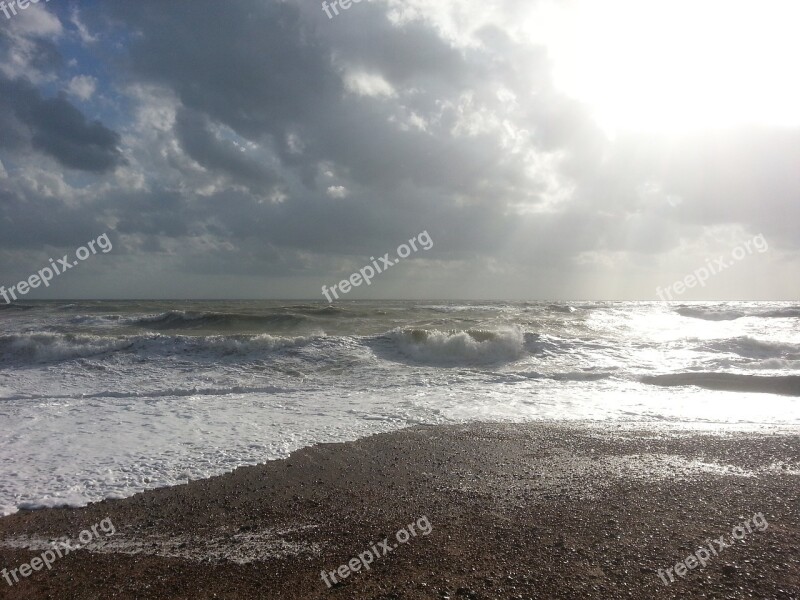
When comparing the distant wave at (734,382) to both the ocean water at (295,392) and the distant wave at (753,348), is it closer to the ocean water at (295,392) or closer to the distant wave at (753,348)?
the ocean water at (295,392)

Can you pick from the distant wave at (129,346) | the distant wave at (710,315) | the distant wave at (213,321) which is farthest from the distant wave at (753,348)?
the distant wave at (710,315)

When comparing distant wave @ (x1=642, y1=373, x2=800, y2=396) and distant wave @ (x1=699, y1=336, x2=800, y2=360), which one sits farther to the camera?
distant wave @ (x1=699, y1=336, x2=800, y2=360)

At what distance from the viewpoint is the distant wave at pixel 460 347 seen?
662 inches

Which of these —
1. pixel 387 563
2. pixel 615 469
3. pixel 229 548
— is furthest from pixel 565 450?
pixel 229 548

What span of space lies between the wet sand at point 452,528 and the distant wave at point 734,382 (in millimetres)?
5985

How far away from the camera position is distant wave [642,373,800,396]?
11617mm

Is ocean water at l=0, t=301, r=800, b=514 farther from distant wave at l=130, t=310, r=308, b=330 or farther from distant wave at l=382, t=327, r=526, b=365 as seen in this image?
distant wave at l=130, t=310, r=308, b=330

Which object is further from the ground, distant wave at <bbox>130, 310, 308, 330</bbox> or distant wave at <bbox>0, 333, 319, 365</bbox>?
distant wave at <bbox>130, 310, 308, 330</bbox>

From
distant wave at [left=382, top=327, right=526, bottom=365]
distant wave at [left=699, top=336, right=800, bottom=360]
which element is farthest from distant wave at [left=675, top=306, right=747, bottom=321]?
distant wave at [left=382, top=327, right=526, bottom=365]

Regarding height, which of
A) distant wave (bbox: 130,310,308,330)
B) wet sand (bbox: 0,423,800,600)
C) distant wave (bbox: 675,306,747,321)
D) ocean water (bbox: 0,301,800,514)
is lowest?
wet sand (bbox: 0,423,800,600)

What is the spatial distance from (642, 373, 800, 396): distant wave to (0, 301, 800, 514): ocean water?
61 mm

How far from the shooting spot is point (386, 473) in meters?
5.74

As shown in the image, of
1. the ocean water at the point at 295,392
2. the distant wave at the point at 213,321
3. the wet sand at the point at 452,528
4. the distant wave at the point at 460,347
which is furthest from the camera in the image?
the distant wave at the point at 213,321

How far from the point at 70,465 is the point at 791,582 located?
7.35 meters
